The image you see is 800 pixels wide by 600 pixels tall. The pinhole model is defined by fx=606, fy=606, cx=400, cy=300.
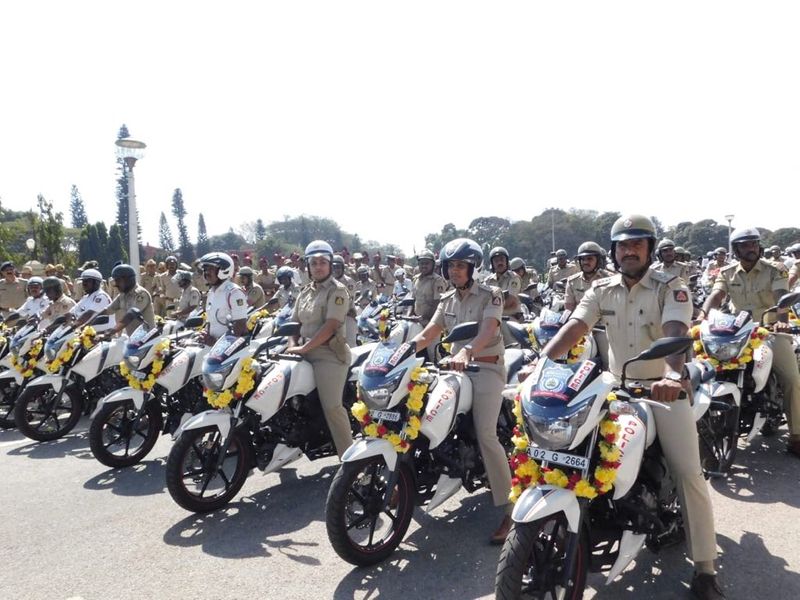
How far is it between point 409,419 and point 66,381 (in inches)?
Result: 200

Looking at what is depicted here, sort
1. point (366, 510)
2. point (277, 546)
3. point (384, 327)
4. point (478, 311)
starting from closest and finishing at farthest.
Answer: point (366, 510)
point (277, 546)
point (478, 311)
point (384, 327)

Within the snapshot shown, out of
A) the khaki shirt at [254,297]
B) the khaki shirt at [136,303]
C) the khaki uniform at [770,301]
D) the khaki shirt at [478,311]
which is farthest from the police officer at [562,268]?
the khaki shirt at [478,311]

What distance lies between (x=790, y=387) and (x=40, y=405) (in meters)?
8.06

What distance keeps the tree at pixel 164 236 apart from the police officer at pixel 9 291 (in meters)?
78.9

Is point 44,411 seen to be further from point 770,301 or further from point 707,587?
point 770,301

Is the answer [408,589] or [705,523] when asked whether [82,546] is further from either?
[705,523]

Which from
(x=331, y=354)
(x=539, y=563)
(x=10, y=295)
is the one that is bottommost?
(x=539, y=563)

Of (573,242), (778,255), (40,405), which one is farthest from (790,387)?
(573,242)

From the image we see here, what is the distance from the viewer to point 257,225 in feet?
374

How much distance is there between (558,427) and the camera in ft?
9.41

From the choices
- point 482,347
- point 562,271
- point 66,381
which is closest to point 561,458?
point 482,347

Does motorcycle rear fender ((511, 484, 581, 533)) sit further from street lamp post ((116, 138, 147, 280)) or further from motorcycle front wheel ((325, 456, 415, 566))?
street lamp post ((116, 138, 147, 280))

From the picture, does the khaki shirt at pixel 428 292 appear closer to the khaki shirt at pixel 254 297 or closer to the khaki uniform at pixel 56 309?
the khaki shirt at pixel 254 297

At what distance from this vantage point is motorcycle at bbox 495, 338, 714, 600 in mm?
2785
